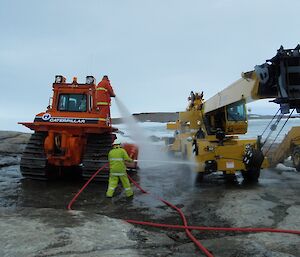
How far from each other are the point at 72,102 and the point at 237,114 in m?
4.81

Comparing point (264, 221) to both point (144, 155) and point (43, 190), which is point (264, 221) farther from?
point (144, 155)

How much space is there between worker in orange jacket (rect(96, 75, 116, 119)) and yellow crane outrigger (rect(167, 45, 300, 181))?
8.51 ft

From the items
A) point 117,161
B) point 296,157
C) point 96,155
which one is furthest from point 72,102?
point 296,157

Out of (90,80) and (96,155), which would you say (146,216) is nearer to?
(96,155)

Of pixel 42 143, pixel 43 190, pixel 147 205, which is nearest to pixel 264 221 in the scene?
pixel 147 205

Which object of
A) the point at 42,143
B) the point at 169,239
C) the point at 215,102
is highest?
the point at 215,102

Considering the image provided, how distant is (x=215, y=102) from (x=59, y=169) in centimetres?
511

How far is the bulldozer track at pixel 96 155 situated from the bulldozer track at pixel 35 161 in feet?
3.68

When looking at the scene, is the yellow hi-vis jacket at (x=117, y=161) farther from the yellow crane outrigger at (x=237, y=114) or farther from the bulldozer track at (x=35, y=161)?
the bulldozer track at (x=35, y=161)

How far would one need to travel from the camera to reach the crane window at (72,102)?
1127 cm

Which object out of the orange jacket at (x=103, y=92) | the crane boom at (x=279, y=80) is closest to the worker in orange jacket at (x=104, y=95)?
the orange jacket at (x=103, y=92)

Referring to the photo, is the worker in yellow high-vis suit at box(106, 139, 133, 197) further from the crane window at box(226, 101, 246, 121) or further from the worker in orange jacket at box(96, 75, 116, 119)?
the crane window at box(226, 101, 246, 121)

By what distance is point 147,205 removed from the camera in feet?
26.8

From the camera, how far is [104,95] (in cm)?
1081
